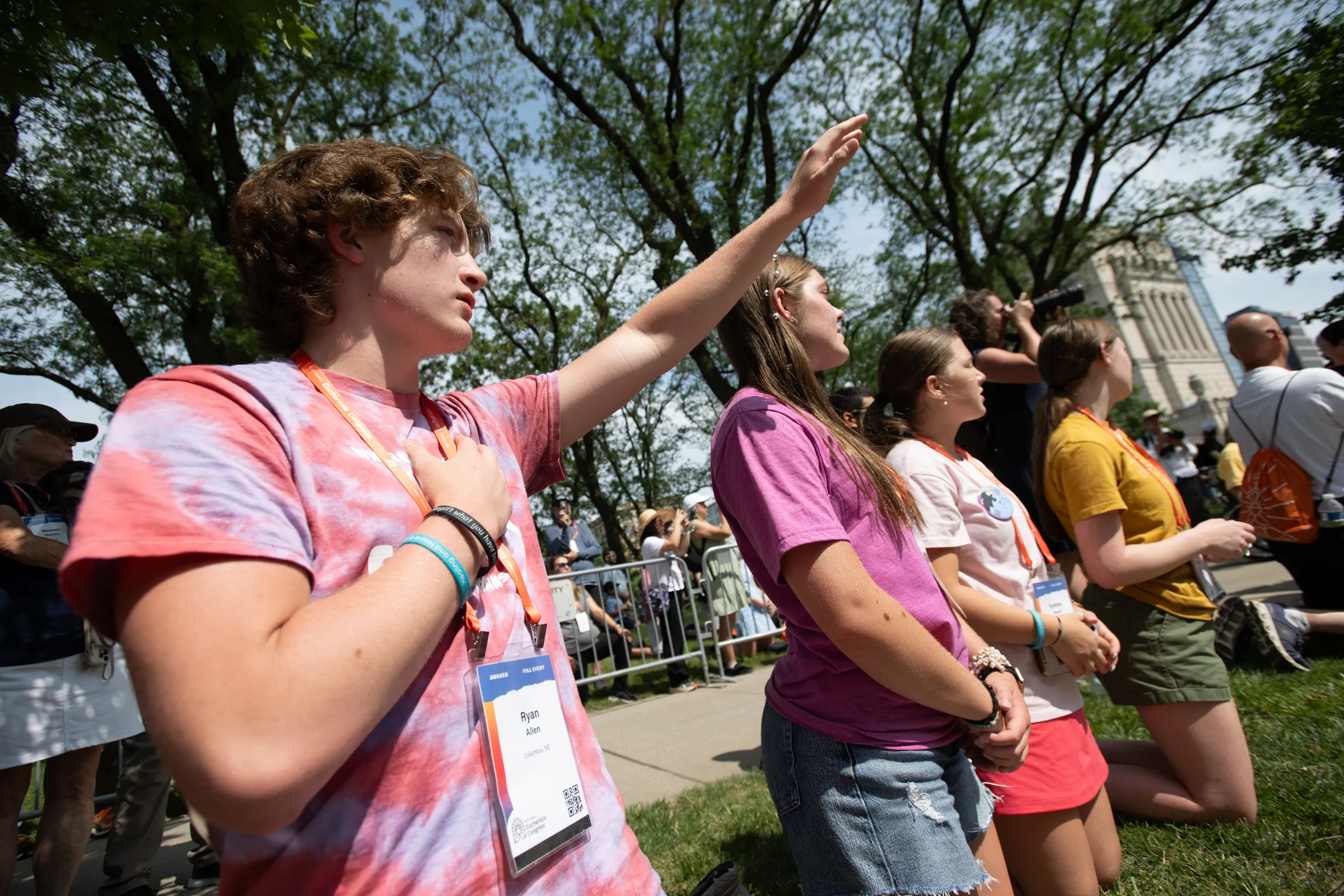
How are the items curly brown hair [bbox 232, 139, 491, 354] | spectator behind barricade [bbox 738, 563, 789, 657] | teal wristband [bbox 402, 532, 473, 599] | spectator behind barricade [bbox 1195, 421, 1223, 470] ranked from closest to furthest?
teal wristband [bbox 402, 532, 473, 599], curly brown hair [bbox 232, 139, 491, 354], spectator behind barricade [bbox 738, 563, 789, 657], spectator behind barricade [bbox 1195, 421, 1223, 470]

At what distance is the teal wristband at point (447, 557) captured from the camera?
Answer: 1007mm

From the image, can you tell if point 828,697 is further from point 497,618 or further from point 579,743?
point 497,618

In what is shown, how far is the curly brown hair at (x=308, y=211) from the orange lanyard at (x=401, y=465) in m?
0.11

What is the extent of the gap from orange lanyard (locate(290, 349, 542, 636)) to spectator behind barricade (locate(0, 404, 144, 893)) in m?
2.91

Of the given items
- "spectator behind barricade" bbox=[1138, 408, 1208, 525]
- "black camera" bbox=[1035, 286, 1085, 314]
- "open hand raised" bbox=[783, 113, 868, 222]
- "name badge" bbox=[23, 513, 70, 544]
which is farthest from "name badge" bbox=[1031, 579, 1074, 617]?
"spectator behind barricade" bbox=[1138, 408, 1208, 525]

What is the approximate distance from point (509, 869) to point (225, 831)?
1.21 ft

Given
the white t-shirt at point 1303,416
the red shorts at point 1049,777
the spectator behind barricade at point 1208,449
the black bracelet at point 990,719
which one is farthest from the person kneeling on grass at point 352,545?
the spectator behind barricade at point 1208,449

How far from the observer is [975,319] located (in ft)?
14.7

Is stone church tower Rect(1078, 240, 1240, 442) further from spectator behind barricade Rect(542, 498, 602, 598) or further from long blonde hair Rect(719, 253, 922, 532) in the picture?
long blonde hair Rect(719, 253, 922, 532)

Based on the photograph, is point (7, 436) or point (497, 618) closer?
point (497, 618)

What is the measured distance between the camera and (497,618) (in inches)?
46.4

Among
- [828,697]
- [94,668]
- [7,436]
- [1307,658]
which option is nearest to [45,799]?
[94,668]

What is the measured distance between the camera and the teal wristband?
3.30 ft

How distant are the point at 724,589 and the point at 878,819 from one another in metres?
7.38
